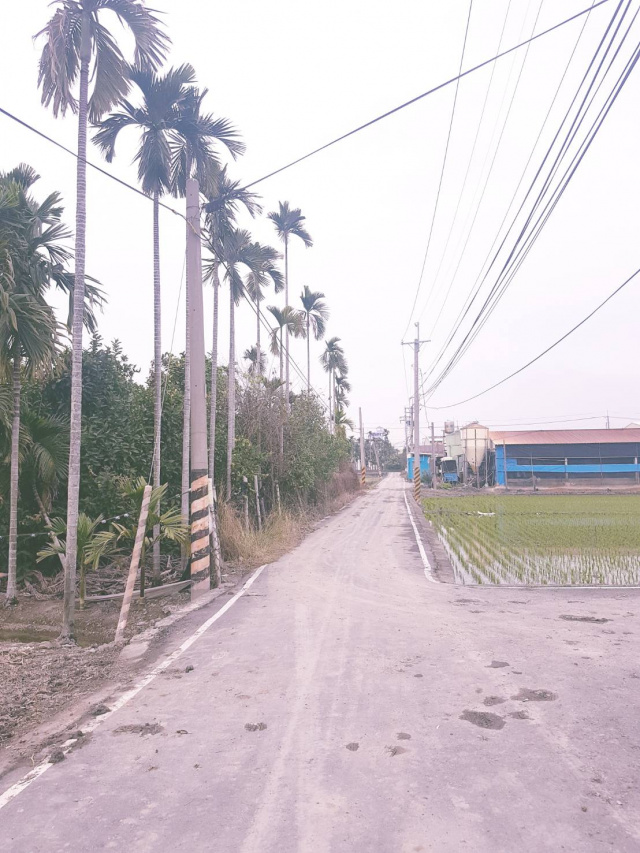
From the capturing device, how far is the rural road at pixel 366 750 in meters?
3.44

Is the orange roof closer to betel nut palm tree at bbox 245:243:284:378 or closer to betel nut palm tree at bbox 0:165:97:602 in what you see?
betel nut palm tree at bbox 245:243:284:378

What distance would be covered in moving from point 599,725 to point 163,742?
3.21 meters

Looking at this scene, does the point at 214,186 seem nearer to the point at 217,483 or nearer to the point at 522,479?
the point at 217,483

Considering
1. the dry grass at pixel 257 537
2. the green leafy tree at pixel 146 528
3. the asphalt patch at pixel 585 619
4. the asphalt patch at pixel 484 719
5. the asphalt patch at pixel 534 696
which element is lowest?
the asphalt patch at pixel 585 619

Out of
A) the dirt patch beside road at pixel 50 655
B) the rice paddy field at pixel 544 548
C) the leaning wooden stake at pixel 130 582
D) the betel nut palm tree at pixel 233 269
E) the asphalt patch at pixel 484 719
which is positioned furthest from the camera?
the betel nut palm tree at pixel 233 269

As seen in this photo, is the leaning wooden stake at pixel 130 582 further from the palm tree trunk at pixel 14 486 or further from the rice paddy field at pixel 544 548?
the rice paddy field at pixel 544 548

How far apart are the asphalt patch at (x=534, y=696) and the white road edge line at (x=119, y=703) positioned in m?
3.38

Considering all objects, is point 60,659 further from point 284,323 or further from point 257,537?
point 284,323

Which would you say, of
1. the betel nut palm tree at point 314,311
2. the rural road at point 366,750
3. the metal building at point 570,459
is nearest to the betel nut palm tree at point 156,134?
the rural road at point 366,750

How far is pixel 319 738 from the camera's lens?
469cm

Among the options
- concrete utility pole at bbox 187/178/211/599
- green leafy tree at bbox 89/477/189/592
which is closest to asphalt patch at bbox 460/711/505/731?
green leafy tree at bbox 89/477/189/592

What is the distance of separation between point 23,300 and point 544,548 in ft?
42.5

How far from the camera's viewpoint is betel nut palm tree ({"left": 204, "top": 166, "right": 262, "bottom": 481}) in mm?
14342

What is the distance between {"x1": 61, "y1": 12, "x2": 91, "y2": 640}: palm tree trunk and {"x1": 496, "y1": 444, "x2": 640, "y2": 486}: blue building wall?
148ft
